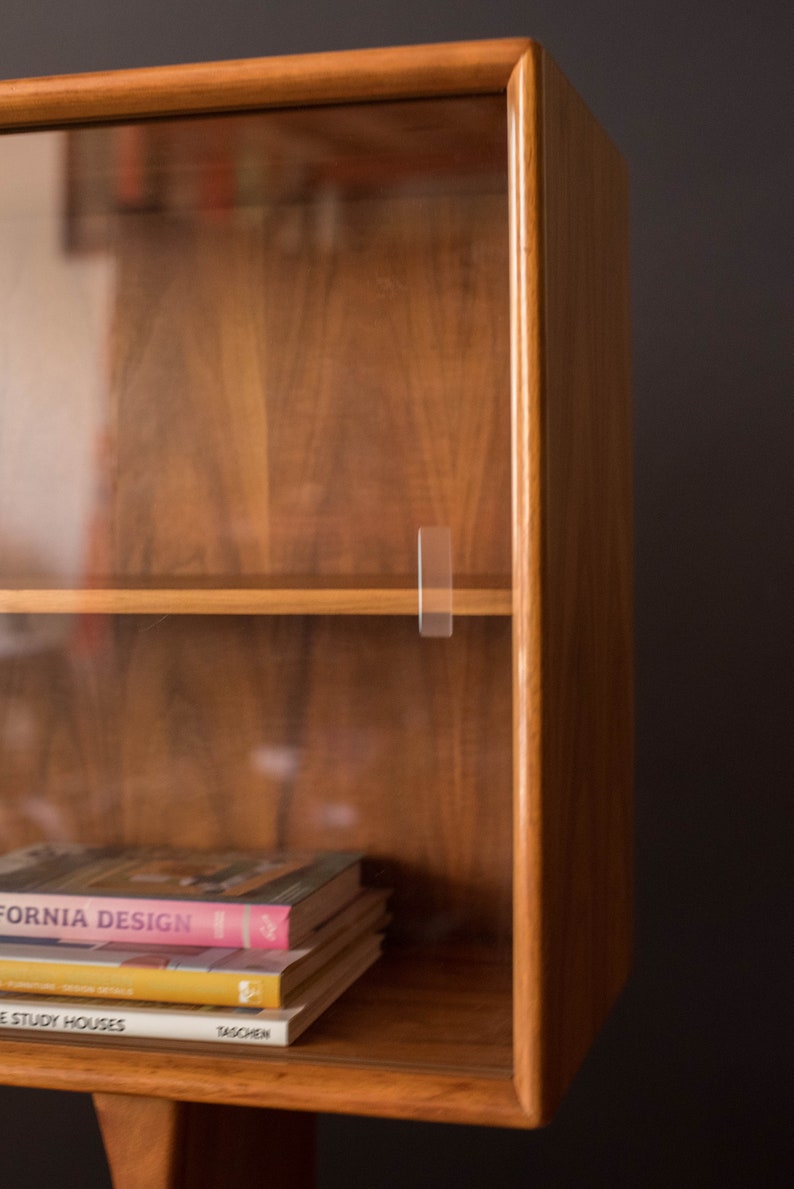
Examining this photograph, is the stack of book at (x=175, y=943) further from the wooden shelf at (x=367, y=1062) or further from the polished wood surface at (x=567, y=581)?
the polished wood surface at (x=567, y=581)

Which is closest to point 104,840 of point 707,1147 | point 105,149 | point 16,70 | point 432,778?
point 432,778

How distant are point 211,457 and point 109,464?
0.28 ft

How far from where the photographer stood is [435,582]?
92cm

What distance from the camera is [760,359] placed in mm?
1357

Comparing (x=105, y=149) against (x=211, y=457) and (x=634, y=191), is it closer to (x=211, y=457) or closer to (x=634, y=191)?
(x=211, y=457)

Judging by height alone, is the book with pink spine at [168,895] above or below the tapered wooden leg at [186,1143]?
above

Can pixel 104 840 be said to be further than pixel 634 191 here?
No

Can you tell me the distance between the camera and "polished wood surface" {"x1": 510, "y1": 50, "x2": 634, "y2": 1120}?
0.85 m

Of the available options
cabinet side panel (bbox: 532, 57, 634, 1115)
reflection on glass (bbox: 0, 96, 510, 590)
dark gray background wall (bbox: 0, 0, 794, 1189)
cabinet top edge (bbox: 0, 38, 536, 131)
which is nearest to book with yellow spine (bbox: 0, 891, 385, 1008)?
cabinet side panel (bbox: 532, 57, 634, 1115)

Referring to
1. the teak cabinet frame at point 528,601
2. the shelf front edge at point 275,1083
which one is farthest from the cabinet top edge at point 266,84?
the shelf front edge at point 275,1083

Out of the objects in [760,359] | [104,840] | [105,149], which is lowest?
[104,840]

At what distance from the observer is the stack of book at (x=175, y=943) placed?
0.92 m

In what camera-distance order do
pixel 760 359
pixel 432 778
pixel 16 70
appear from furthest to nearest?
1. pixel 16 70
2. pixel 760 359
3. pixel 432 778

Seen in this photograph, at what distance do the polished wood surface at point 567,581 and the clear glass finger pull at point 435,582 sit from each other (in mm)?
77
